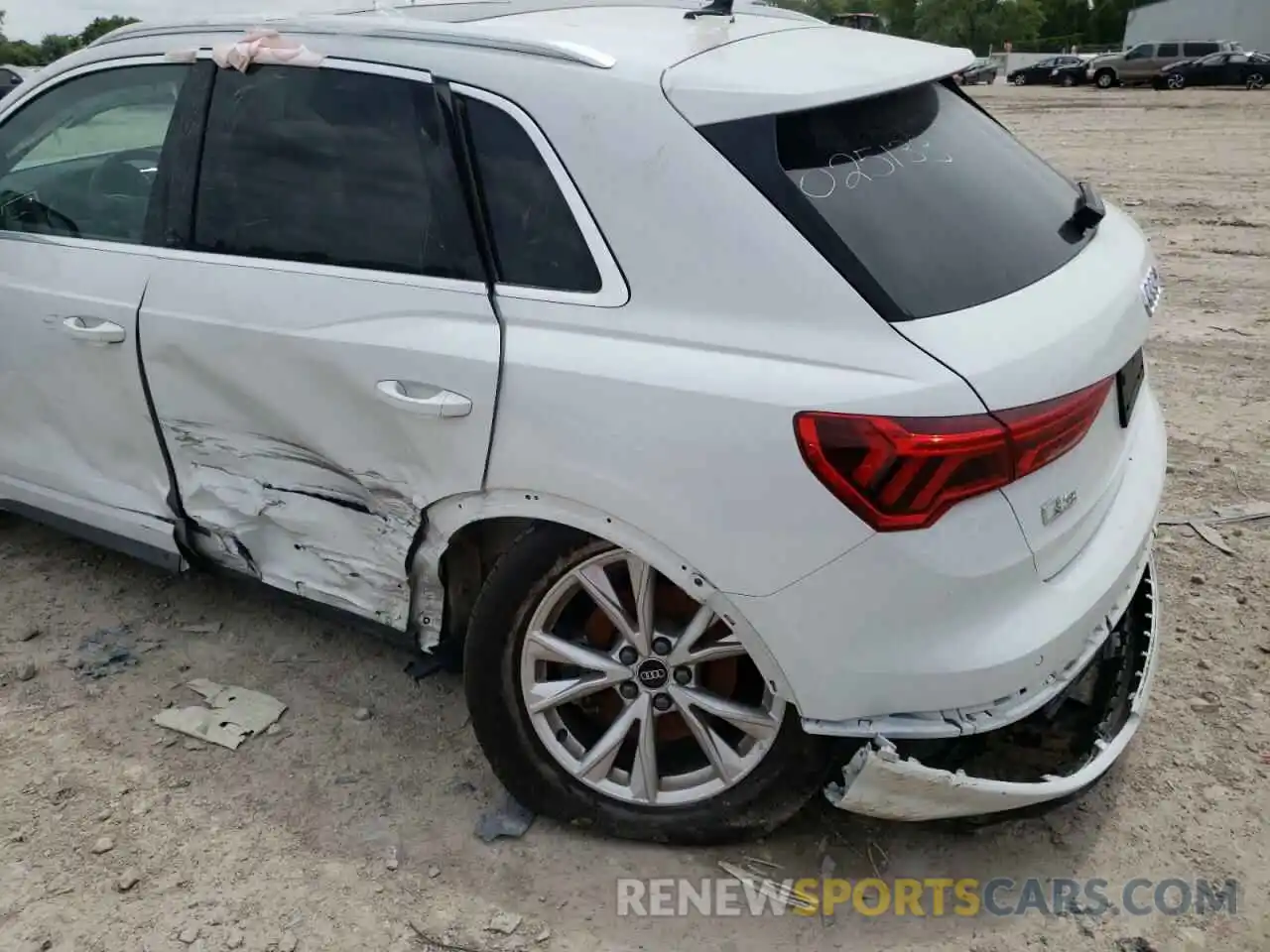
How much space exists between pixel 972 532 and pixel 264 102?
2153 mm

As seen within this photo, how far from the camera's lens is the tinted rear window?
7.32ft

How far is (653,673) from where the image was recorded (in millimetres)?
2574

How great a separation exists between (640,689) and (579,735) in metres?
0.26

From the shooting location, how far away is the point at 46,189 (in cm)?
352

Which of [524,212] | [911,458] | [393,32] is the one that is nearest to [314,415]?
[524,212]

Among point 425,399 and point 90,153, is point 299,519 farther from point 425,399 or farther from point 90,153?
point 90,153

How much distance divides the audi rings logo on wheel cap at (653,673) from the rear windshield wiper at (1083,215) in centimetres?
143

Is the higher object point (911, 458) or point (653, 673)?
point (911, 458)

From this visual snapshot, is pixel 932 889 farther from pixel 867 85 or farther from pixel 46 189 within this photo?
pixel 46 189

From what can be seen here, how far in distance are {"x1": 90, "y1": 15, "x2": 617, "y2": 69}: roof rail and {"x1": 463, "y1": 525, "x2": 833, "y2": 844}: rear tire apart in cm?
108

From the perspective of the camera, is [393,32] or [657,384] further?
[393,32]
